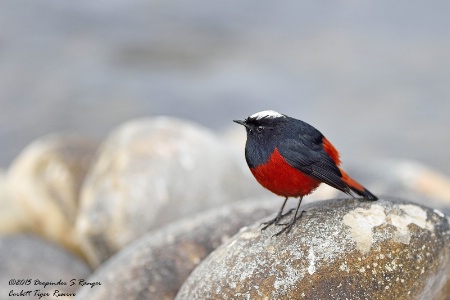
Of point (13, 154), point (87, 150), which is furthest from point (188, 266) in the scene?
point (13, 154)

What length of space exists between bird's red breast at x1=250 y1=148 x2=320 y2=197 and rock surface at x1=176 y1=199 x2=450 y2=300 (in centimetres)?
20

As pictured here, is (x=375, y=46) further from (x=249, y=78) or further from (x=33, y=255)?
(x=33, y=255)

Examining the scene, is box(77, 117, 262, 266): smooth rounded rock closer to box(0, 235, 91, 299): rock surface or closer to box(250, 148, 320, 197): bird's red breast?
box(0, 235, 91, 299): rock surface

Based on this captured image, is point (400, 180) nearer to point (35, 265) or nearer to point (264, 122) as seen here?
point (264, 122)

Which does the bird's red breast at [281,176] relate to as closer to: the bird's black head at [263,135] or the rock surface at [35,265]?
the bird's black head at [263,135]

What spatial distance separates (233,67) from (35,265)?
794 cm

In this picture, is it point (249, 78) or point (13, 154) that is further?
point (249, 78)

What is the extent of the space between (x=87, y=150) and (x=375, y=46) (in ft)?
25.5

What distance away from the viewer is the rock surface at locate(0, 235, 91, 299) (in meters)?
5.37

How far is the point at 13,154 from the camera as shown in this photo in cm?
1112

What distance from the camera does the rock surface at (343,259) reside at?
359cm

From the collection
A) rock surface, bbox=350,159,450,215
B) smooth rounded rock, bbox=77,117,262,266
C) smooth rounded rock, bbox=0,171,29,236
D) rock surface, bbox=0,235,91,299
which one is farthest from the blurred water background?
rock surface, bbox=0,235,91,299

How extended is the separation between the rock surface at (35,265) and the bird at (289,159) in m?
2.22

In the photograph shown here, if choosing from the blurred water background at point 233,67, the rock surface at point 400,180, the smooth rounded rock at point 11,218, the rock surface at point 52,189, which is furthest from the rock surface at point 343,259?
the blurred water background at point 233,67
